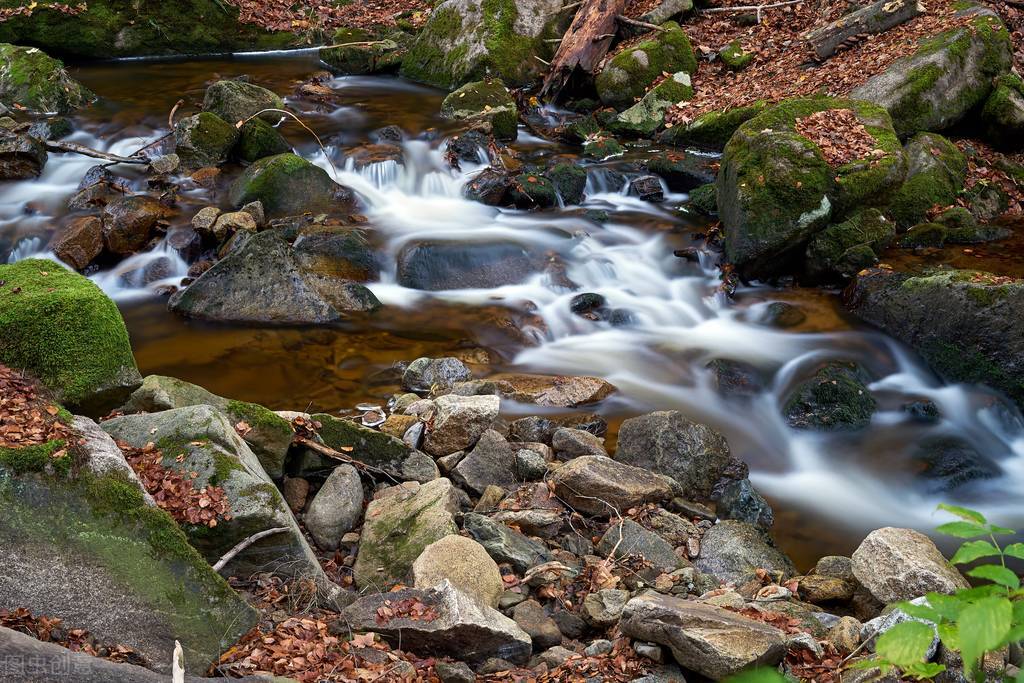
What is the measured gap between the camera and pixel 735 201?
9617 millimetres

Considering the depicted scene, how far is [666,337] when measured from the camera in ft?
29.7

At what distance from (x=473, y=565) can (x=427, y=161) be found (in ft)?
29.5

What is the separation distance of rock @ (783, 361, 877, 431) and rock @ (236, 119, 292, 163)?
7881 mm

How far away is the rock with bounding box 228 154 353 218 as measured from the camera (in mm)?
10531

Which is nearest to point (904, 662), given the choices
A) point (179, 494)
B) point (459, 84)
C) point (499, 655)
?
point (499, 655)

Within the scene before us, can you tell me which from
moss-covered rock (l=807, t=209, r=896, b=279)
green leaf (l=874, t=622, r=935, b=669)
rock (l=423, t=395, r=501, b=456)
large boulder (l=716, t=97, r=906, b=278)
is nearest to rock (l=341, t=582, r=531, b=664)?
rock (l=423, t=395, r=501, b=456)

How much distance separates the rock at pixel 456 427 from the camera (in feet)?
19.5

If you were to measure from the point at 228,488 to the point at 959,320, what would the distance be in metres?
6.82

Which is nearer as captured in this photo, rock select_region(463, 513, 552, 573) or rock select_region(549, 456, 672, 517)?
rock select_region(463, 513, 552, 573)

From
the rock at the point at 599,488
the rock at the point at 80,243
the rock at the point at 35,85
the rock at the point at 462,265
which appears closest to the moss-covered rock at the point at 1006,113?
the rock at the point at 462,265

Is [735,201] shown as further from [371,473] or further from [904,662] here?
[904,662]

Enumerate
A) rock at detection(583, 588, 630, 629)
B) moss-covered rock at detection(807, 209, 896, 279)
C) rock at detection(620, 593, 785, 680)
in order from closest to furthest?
1. rock at detection(620, 593, 785, 680)
2. rock at detection(583, 588, 630, 629)
3. moss-covered rock at detection(807, 209, 896, 279)

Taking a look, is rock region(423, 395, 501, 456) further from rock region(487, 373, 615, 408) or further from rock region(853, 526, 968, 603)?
rock region(853, 526, 968, 603)

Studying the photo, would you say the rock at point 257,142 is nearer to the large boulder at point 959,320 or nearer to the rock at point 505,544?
the large boulder at point 959,320
